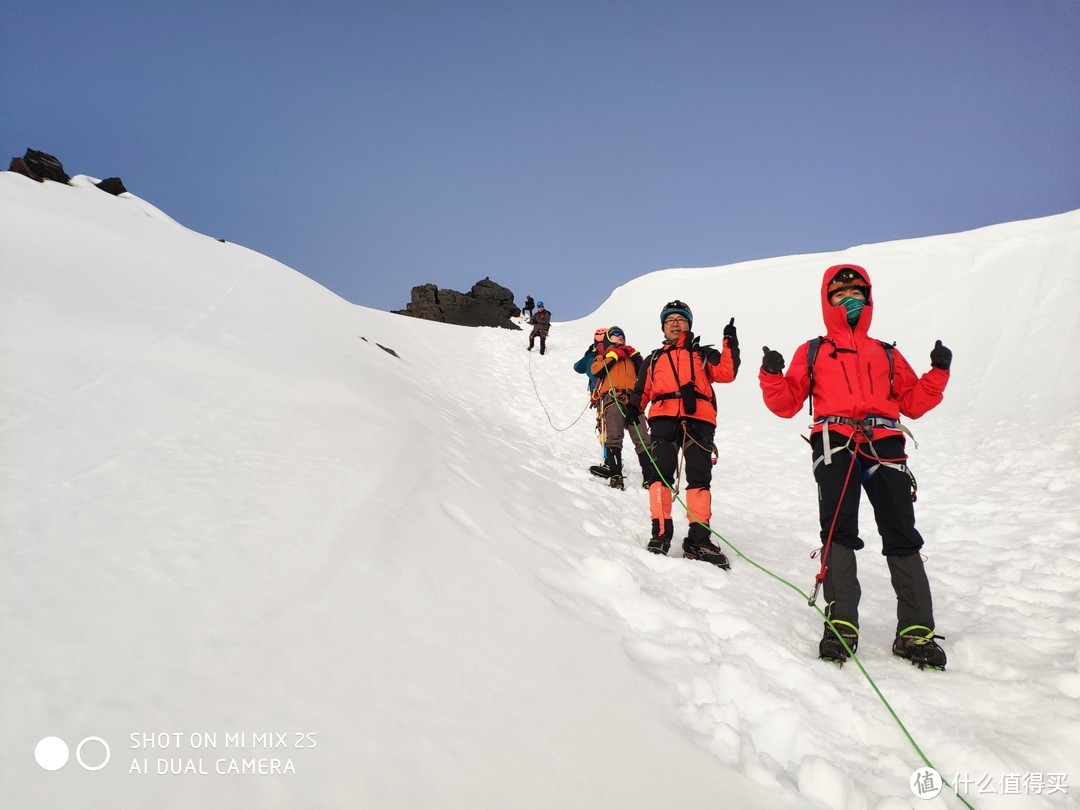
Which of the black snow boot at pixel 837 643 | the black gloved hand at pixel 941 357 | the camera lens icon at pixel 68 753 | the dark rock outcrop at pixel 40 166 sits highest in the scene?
the dark rock outcrop at pixel 40 166

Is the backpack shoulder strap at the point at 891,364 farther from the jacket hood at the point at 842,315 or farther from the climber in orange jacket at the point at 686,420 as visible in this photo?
the climber in orange jacket at the point at 686,420

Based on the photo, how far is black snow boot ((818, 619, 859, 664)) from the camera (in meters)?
2.79

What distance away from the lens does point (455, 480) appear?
3754 mm

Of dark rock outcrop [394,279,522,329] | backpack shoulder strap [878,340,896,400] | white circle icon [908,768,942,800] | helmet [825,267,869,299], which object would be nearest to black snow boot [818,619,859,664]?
white circle icon [908,768,942,800]

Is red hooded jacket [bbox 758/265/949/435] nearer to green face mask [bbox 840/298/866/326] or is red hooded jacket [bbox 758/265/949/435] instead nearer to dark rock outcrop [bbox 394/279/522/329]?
green face mask [bbox 840/298/866/326]

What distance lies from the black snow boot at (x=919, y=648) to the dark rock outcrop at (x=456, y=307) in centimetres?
3610

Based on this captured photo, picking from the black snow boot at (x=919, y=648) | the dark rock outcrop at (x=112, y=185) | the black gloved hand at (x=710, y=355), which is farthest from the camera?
the dark rock outcrop at (x=112, y=185)

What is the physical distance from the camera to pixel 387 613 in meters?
1.99

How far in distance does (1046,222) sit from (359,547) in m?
18.0

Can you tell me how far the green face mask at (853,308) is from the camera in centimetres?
331

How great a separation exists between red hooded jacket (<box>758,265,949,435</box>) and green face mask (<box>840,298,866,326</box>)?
0.02m

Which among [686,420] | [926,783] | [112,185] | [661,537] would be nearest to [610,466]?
[686,420]

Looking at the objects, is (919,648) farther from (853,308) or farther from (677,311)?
(677,311)

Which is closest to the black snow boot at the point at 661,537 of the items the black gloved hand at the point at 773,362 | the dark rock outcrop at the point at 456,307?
the black gloved hand at the point at 773,362
